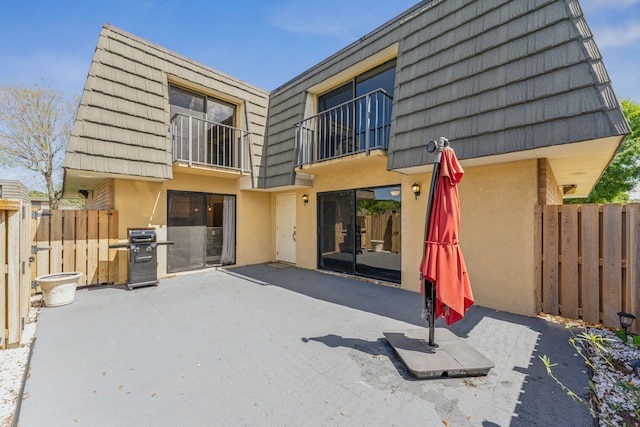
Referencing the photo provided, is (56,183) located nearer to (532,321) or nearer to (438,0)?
(438,0)

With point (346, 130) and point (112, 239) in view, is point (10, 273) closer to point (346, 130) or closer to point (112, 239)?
point (112, 239)

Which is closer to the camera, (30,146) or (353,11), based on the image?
(353,11)

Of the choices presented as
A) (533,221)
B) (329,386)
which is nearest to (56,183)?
(329,386)

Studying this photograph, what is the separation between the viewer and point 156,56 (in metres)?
6.30

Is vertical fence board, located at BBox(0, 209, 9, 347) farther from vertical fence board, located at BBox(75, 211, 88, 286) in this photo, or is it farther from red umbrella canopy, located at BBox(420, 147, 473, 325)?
red umbrella canopy, located at BBox(420, 147, 473, 325)

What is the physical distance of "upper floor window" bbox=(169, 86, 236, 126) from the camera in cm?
698

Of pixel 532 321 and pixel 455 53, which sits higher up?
pixel 455 53

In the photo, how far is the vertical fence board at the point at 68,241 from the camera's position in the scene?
5.45 metres

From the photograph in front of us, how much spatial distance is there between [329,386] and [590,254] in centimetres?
427

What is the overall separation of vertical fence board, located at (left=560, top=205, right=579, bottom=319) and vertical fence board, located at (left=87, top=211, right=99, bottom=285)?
890 cm

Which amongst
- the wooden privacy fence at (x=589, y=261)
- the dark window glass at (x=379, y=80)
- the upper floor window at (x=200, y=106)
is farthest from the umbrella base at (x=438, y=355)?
the upper floor window at (x=200, y=106)

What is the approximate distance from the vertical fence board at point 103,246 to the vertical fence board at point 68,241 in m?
0.42

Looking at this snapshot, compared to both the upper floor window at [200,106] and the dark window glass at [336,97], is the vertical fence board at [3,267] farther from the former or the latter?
the dark window glass at [336,97]

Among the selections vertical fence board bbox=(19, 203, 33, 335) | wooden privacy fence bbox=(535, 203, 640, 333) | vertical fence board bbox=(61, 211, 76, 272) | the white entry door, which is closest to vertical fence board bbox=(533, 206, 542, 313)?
wooden privacy fence bbox=(535, 203, 640, 333)
